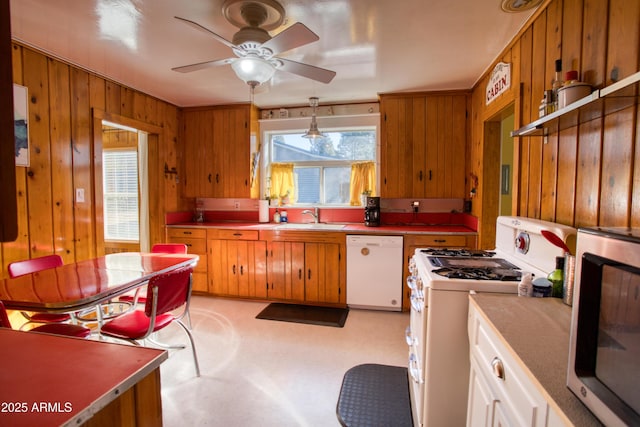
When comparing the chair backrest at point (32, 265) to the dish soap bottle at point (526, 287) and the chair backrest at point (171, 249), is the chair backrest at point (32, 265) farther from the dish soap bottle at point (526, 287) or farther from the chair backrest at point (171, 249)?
the dish soap bottle at point (526, 287)

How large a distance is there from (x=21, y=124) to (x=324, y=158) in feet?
9.70

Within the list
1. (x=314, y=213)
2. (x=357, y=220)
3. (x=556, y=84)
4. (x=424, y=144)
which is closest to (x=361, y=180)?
(x=357, y=220)

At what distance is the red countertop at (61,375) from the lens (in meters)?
0.65

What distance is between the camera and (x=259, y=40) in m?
1.89

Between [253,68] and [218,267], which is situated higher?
[253,68]

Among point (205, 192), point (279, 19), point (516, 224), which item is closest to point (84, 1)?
point (279, 19)

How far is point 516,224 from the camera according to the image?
184cm

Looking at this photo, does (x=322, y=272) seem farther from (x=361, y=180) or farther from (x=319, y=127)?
(x=319, y=127)

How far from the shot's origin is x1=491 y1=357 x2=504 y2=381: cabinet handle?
96 centimetres

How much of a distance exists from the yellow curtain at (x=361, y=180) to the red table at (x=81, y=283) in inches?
86.4

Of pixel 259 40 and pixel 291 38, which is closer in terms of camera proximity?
pixel 291 38

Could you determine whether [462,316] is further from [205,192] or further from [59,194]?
[205,192]

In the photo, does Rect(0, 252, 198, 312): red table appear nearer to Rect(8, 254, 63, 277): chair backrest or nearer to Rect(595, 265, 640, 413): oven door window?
Rect(8, 254, 63, 277): chair backrest

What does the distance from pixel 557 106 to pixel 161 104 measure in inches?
158
